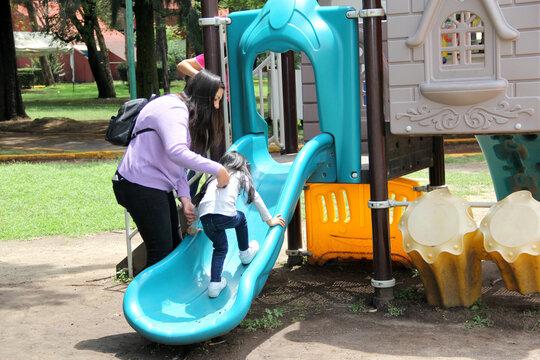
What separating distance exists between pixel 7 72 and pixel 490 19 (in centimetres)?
1825

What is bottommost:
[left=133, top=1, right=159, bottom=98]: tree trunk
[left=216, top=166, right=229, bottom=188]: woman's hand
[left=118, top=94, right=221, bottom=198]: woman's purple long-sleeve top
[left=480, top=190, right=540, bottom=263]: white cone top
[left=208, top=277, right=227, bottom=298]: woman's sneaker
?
[left=208, top=277, right=227, bottom=298]: woman's sneaker

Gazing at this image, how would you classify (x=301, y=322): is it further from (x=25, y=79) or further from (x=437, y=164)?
(x=25, y=79)

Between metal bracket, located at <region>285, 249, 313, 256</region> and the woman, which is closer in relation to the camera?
the woman

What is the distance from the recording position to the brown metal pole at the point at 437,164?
641 cm

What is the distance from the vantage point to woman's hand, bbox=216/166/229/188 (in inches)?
170

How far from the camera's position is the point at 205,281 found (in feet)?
15.8

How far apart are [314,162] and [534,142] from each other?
6.83 feet

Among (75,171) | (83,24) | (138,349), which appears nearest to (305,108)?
(138,349)

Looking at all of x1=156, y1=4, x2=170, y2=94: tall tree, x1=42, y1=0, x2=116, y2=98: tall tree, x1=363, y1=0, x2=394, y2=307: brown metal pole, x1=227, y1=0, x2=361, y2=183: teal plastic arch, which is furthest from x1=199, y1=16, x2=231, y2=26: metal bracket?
x1=156, y1=4, x2=170, y2=94: tall tree

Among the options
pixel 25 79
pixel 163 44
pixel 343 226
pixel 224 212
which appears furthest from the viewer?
pixel 25 79

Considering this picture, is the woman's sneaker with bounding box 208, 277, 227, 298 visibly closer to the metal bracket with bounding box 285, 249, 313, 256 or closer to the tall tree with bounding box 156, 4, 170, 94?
the metal bracket with bounding box 285, 249, 313, 256

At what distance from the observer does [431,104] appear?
4867mm

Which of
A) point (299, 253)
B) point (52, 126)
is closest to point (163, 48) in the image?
point (52, 126)

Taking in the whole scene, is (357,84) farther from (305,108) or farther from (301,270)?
(301,270)
